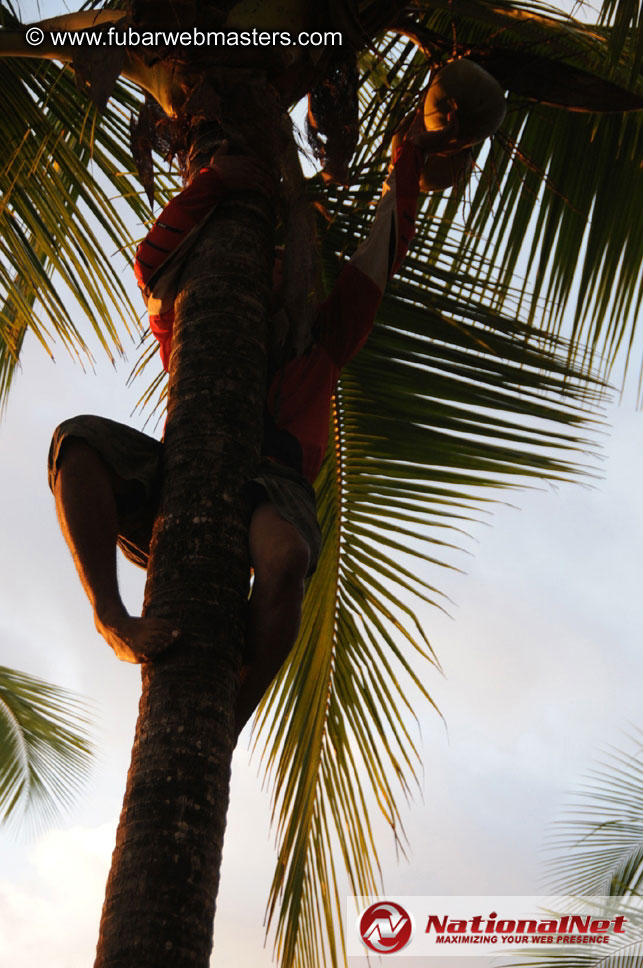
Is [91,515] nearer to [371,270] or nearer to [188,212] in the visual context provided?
[188,212]

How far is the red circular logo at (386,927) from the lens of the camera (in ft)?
11.9

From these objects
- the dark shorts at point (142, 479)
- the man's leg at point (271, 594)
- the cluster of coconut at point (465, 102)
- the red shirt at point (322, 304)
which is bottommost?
the man's leg at point (271, 594)

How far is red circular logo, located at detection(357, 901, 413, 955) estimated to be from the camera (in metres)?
3.61

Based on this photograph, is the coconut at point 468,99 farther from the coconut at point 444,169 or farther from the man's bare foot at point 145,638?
the man's bare foot at point 145,638

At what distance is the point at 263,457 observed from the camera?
7.96ft

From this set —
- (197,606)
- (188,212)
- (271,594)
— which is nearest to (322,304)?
(188,212)

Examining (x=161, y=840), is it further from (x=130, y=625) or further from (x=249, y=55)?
(x=249, y=55)

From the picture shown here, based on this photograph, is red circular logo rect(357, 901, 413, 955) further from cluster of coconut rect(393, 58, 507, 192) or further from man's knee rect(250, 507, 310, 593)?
cluster of coconut rect(393, 58, 507, 192)

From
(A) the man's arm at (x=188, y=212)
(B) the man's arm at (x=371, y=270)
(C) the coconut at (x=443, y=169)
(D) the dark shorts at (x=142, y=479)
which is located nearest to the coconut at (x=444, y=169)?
(C) the coconut at (x=443, y=169)

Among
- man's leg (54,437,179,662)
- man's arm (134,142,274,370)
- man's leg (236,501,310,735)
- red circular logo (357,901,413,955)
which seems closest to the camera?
man's leg (236,501,310,735)

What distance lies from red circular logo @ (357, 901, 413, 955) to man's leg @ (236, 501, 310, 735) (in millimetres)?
1762

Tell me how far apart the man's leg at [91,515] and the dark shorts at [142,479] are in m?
0.02

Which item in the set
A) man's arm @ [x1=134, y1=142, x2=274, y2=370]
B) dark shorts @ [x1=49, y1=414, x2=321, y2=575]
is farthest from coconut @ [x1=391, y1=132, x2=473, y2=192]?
dark shorts @ [x1=49, y1=414, x2=321, y2=575]

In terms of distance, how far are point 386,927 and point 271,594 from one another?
2.14 metres
